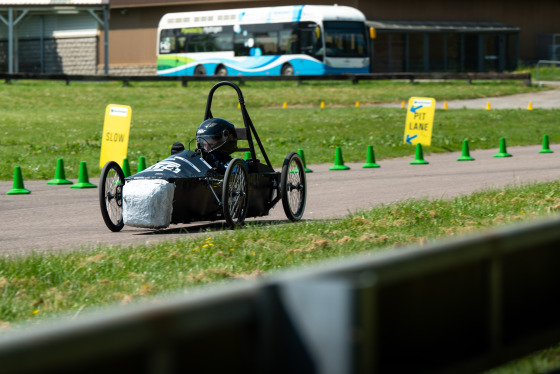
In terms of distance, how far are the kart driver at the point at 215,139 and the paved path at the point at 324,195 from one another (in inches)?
32.1

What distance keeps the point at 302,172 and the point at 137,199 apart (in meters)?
2.38

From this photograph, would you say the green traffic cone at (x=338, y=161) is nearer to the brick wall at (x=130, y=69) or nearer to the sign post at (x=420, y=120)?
the sign post at (x=420, y=120)

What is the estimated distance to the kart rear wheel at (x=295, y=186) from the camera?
11.2 meters

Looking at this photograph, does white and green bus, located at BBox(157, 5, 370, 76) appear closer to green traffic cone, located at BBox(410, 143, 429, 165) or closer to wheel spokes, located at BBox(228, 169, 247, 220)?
green traffic cone, located at BBox(410, 143, 429, 165)

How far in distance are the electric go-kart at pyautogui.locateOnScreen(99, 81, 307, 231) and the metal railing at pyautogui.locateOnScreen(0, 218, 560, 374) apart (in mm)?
5496

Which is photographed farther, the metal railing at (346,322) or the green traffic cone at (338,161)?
the green traffic cone at (338,161)

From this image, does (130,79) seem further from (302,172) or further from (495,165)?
(302,172)

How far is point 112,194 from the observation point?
10.7 meters

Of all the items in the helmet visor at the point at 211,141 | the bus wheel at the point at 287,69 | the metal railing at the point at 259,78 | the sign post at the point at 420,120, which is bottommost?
the helmet visor at the point at 211,141

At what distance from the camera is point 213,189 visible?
10.5 metres

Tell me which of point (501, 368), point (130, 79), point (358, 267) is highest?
point (130, 79)

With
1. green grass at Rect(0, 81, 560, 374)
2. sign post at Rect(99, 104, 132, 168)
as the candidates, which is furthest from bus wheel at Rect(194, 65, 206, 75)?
sign post at Rect(99, 104, 132, 168)

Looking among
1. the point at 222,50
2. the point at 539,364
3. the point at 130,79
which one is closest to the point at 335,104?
the point at 130,79

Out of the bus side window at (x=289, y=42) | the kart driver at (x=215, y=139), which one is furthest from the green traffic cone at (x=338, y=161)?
the bus side window at (x=289, y=42)
